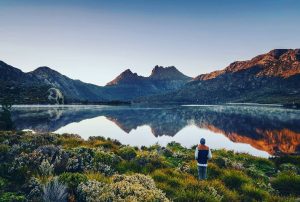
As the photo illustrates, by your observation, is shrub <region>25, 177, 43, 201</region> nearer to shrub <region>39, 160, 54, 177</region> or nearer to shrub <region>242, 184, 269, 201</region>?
shrub <region>39, 160, 54, 177</region>

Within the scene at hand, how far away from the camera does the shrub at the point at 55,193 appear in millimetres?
10219

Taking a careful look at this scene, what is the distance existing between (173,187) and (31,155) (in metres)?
6.91

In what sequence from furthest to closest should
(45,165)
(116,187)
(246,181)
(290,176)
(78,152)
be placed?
1. (78,152)
2. (290,176)
3. (246,181)
4. (45,165)
5. (116,187)

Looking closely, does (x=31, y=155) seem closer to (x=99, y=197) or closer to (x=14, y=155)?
(x=14, y=155)

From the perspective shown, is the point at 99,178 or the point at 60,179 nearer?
the point at 60,179

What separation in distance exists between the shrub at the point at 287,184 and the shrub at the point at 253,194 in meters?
2.47

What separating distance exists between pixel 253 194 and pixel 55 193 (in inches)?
312

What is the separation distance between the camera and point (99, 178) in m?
12.9

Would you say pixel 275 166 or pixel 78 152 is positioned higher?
pixel 78 152

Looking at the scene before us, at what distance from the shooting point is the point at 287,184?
16.0 m

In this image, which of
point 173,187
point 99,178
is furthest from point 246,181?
point 99,178

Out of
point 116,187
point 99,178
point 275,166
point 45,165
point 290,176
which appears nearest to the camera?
point 116,187

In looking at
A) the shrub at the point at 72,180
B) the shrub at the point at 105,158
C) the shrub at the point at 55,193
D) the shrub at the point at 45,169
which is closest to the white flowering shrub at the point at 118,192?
the shrub at the point at 72,180

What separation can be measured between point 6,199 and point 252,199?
8.99m
